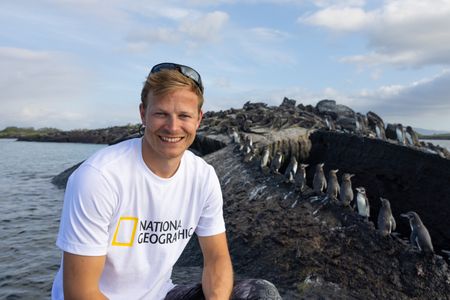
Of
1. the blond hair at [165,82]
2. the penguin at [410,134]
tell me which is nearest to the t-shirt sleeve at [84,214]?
the blond hair at [165,82]

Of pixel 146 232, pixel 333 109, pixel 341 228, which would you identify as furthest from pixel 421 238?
pixel 333 109

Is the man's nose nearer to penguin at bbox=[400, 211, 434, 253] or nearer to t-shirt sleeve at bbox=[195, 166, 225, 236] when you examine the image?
t-shirt sleeve at bbox=[195, 166, 225, 236]

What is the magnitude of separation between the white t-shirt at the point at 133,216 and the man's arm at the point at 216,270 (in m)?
0.08

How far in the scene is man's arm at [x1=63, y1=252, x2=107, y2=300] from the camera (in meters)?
2.55

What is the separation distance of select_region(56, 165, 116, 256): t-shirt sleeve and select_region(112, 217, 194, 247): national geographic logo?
0.21m

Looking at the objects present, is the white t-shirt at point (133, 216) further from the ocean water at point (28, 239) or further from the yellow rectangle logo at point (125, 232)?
the ocean water at point (28, 239)

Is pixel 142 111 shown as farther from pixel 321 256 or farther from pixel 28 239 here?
pixel 28 239

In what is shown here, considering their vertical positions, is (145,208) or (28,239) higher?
(145,208)

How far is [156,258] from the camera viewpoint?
300 cm

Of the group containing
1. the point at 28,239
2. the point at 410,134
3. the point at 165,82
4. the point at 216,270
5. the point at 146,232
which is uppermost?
the point at 165,82

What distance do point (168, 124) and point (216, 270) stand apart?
1118mm

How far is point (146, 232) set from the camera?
2906 mm

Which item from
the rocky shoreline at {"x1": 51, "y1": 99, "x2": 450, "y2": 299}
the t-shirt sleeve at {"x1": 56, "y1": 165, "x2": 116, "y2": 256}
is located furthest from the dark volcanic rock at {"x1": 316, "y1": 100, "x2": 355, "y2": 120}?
the t-shirt sleeve at {"x1": 56, "y1": 165, "x2": 116, "y2": 256}

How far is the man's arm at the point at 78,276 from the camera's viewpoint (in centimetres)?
255
